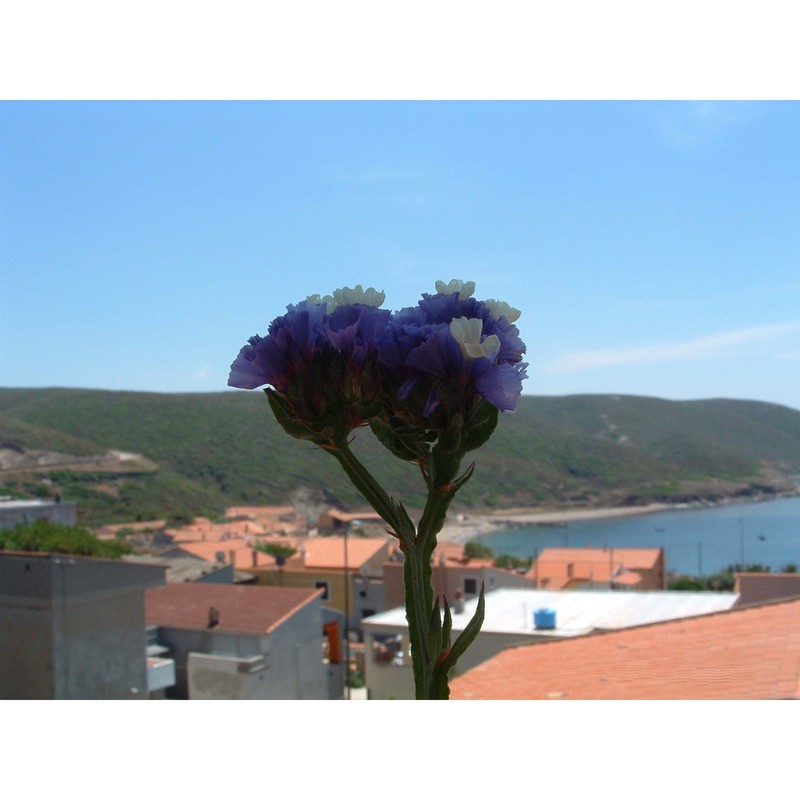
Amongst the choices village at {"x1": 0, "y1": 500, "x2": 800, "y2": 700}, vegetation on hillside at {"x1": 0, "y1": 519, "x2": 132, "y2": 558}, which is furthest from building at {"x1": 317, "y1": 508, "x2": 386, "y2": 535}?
vegetation on hillside at {"x1": 0, "y1": 519, "x2": 132, "y2": 558}

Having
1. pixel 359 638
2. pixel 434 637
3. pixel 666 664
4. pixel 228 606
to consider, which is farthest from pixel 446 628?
pixel 359 638

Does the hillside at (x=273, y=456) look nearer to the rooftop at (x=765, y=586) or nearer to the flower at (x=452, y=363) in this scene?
the rooftop at (x=765, y=586)

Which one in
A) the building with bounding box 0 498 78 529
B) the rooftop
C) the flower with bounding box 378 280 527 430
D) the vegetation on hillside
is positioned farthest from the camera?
the building with bounding box 0 498 78 529

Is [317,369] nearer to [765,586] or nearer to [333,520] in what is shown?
[765,586]

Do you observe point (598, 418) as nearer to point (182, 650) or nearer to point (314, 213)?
point (182, 650)

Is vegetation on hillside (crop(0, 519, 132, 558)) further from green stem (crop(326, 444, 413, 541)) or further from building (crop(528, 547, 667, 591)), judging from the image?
green stem (crop(326, 444, 413, 541))
